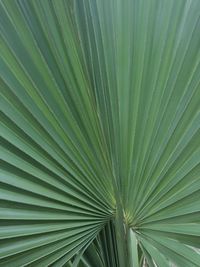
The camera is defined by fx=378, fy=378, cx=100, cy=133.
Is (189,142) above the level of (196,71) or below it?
below

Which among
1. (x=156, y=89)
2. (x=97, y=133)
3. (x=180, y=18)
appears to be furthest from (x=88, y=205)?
(x=180, y=18)

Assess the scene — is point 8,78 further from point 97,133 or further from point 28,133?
point 97,133

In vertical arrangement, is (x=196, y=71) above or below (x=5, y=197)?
above

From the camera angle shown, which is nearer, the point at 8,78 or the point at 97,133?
the point at 8,78

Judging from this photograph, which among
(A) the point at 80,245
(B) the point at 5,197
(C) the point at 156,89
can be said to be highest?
(C) the point at 156,89

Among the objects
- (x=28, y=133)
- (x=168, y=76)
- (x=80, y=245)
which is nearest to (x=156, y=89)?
(x=168, y=76)

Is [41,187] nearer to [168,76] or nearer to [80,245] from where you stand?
[80,245]
